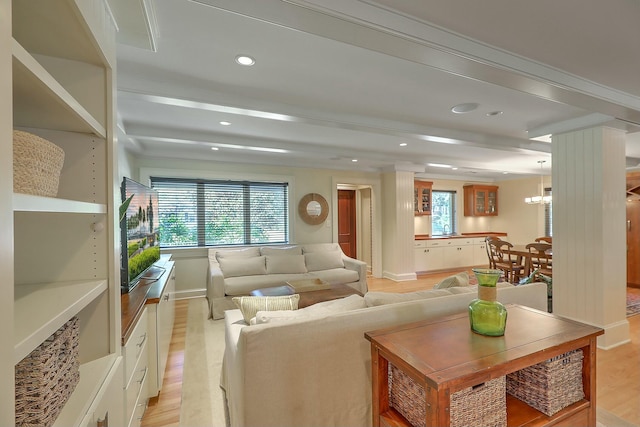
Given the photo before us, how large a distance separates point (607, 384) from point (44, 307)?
363 cm

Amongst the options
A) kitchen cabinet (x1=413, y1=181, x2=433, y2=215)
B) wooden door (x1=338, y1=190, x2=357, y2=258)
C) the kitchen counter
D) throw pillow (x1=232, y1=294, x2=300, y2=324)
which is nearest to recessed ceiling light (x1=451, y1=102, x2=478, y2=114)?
throw pillow (x1=232, y1=294, x2=300, y2=324)

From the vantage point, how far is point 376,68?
204 centimetres

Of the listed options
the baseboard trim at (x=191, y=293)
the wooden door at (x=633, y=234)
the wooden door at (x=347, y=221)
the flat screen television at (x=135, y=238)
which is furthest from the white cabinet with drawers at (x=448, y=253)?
the flat screen television at (x=135, y=238)

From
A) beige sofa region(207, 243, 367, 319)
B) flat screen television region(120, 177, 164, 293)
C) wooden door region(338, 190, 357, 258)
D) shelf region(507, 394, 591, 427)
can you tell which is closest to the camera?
shelf region(507, 394, 591, 427)

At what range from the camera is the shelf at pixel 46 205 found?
611 mm

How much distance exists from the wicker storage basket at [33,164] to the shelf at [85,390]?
0.70 metres

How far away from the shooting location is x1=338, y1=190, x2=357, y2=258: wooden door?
6973 millimetres

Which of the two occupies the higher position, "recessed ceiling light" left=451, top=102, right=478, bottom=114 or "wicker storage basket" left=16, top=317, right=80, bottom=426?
"recessed ceiling light" left=451, top=102, right=478, bottom=114

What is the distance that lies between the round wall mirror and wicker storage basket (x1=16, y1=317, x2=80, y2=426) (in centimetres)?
455

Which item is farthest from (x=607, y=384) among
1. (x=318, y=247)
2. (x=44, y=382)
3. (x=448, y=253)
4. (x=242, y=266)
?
(x=448, y=253)

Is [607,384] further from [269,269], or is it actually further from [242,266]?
[242,266]

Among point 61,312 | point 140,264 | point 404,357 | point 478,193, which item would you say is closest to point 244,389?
point 404,357

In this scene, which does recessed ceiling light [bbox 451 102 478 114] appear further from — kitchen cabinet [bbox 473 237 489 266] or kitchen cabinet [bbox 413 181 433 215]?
kitchen cabinet [bbox 473 237 489 266]

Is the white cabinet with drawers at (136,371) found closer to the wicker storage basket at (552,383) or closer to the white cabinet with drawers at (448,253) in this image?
the wicker storage basket at (552,383)
